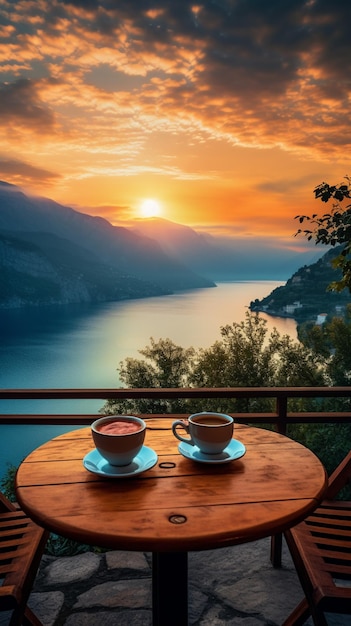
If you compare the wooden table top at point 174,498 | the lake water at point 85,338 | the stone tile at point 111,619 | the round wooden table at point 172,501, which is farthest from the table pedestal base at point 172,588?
the lake water at point 85,338

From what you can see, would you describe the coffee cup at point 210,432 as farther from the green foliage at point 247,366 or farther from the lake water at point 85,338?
the lake water at point 85,338

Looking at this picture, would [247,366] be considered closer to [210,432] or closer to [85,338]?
[210,432]

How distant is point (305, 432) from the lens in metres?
20.5

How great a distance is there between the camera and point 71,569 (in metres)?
2.43

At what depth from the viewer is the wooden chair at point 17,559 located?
4.39ft

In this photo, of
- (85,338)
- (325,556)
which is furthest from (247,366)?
(85,338)

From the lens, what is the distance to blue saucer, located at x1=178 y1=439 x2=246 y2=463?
136 centimetres

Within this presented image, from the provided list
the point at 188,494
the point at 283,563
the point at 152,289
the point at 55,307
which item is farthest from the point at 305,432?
the point at 152,289

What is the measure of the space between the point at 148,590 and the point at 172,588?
1.07 metres

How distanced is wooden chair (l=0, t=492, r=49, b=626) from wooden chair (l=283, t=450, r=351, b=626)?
2.91 feet

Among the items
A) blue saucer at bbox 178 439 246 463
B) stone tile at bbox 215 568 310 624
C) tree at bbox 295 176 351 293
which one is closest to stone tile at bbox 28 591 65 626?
stone tile at bbox 215 568 310 624

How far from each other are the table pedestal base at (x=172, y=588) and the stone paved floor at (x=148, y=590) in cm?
80

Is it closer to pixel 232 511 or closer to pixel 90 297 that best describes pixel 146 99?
pixel 232 511

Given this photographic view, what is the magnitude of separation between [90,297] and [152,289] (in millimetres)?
14164
